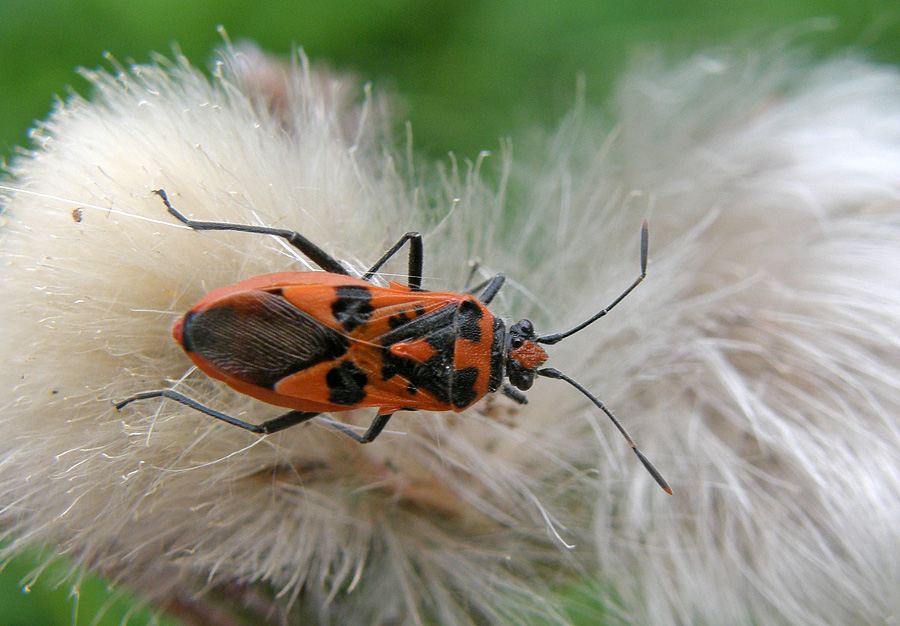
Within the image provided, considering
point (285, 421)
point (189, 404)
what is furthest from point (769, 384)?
point (189, 404)

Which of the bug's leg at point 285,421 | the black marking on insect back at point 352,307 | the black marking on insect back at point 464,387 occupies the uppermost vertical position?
the black marking on insect back at point 352,307

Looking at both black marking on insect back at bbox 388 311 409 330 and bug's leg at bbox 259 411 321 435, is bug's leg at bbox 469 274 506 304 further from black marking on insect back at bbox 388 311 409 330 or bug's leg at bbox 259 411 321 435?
bug's leg at bbox 259 411 321 435

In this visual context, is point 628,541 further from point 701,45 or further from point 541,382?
point 701,45

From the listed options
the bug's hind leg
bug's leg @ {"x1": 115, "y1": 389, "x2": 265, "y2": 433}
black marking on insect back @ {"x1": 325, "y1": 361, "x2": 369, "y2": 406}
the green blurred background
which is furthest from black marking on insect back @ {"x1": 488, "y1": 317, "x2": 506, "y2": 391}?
the green blurred background

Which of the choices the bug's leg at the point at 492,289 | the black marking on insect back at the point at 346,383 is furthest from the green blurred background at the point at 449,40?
the black marking on insect back at the point at 346,383

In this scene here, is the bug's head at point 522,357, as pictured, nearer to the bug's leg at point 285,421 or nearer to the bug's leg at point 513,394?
the bug's leg at point 513,394

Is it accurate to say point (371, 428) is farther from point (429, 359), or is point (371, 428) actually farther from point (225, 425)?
point (225, 425)

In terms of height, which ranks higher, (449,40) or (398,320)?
(449,40)
